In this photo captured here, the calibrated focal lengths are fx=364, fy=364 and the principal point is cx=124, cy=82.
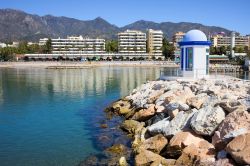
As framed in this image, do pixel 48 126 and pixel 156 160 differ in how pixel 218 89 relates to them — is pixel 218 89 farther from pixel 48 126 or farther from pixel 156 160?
pixel 48 126

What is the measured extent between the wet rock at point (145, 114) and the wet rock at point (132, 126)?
42cm

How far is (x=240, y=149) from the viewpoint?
1302 cm

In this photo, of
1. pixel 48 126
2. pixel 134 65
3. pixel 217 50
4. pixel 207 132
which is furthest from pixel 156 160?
pixel 217 50

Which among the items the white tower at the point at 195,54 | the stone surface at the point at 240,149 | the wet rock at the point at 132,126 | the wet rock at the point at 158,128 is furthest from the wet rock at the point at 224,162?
the white tower at the point at 195,54

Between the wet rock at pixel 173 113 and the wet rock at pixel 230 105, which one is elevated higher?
the wet rock at pixel 230 105

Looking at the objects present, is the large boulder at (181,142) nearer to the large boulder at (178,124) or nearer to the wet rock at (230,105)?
the large boulder at (178,124)

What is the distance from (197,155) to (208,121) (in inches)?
82.8

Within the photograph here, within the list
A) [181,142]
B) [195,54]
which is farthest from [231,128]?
[195,54]

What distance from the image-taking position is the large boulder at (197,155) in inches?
557

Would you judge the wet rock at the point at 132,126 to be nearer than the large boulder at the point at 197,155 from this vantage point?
No

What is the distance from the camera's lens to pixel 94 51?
18688 centimetres

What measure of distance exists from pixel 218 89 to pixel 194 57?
10865mm

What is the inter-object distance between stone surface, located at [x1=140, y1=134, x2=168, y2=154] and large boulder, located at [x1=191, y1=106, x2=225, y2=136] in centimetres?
165

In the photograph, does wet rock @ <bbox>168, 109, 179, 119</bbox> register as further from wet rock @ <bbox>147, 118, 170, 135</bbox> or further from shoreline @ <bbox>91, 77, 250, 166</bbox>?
wet rock @ <bbox>147, 118, 170, 135</bbox>
